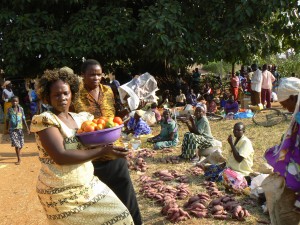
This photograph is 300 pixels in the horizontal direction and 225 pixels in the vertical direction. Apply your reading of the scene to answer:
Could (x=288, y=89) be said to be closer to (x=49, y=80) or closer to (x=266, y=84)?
(x=49, y=80)

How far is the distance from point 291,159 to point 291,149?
0.06 metres

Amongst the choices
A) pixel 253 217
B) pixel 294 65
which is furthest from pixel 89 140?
pixel 294 65

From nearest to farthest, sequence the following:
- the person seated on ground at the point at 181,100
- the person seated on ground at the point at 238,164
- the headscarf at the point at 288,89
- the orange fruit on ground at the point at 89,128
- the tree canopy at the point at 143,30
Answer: the orange fruit on ground at the point at 89,128 < the headscarf at the point at 288,89 < the person seated on ground at the point at 238,164 < the tree canopy at the point at 143,30 < the person seated on ground at the point at 181,100

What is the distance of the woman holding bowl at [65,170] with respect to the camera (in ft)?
6.35

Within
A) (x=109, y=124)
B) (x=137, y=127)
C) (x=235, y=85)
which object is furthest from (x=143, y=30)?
(x=109, y=124)

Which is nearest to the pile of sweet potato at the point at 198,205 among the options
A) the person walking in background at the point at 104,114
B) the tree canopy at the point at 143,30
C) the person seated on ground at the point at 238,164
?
the person seated on ground at the point at 238,164

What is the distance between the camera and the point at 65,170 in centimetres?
198

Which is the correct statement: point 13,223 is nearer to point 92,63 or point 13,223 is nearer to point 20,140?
point 92,63

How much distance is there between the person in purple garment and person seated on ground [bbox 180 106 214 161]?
3487mm

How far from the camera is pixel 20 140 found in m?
6.79

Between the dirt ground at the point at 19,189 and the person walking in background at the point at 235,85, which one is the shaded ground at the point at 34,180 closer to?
the dirt ground at the point at 19,189

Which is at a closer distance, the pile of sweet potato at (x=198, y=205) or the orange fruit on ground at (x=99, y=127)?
the orange fruit on ground at (x=99, y=127)

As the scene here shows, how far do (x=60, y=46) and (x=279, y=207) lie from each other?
7398 millimetres

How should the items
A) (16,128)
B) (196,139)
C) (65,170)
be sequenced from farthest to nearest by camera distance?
(16,128) < (196,139) < (65,170)
